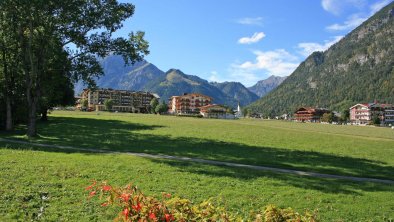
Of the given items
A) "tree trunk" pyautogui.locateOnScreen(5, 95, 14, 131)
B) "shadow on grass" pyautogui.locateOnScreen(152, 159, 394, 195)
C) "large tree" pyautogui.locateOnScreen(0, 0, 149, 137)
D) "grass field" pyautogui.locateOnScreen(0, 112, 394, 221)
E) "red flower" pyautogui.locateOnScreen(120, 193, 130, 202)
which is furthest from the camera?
"tree trunk" pyautogui.locateOnScreen(5, 95, 14, 131)

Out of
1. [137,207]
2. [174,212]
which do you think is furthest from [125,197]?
[174,212]

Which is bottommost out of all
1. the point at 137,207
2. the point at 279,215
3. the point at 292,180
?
the point at 292,180

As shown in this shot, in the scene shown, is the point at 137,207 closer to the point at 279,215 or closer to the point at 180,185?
the point at 279,215

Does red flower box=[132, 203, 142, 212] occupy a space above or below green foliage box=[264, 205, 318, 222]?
above

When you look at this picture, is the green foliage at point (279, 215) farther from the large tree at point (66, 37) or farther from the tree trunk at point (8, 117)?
the tree trunk at point (8, 117)

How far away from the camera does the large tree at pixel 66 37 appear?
1401 inches

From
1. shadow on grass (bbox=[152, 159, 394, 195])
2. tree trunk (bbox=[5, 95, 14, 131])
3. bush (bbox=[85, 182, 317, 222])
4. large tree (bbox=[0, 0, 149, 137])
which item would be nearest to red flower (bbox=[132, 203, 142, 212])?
bush (bbox=[85, 182, 317, 222])

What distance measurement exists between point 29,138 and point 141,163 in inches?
686

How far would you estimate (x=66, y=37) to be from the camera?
3838 centimetres

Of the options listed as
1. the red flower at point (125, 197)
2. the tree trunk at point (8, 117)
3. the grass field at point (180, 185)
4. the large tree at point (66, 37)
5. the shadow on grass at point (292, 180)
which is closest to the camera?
the red flower at point (125, 197)

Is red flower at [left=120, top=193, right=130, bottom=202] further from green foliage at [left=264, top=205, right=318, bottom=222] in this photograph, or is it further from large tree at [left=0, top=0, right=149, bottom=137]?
large tree at [left=0, top=0, right=149, bottom=137]

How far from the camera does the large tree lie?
35594 millimetres

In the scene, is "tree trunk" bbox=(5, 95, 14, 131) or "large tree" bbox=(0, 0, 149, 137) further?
"tree trunk" bbox=(5, 95, 14, 131)

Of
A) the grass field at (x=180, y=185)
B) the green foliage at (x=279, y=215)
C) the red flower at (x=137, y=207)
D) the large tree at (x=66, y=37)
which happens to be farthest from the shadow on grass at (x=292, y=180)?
the large tree at (x=66, y=37)
